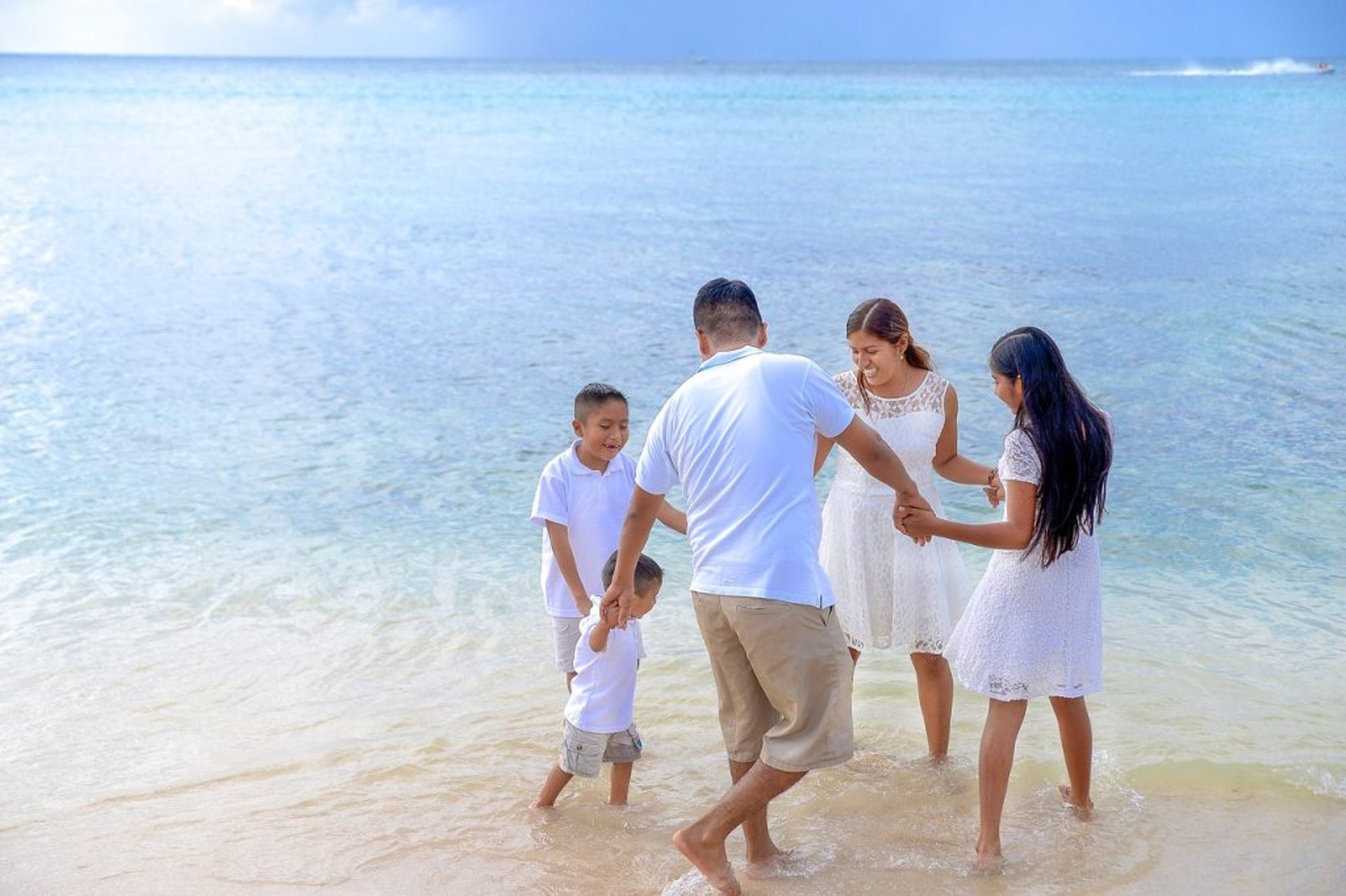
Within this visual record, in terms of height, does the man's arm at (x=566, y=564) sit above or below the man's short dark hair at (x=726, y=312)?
below

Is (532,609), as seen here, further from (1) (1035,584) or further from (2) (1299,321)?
(2) (1299,321)

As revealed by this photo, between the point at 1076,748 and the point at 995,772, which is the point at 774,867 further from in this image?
the point at 1076,748

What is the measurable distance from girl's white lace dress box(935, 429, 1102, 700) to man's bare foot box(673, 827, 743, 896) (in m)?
0.96

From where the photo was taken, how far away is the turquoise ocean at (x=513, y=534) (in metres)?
4.63

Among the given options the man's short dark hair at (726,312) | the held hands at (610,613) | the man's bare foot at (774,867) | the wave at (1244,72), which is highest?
the wave at (1244,72)

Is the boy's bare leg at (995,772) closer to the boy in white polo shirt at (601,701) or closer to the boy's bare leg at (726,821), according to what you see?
the boy's bare leg at (726,821)

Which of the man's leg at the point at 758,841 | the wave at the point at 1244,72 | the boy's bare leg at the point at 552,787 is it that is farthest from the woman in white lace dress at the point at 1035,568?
the wave at the point at 1244,72

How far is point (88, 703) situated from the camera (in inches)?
228

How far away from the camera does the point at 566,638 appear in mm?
4961

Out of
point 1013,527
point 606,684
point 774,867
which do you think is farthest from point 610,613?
point 1013,527

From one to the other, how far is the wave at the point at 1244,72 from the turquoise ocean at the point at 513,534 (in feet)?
290

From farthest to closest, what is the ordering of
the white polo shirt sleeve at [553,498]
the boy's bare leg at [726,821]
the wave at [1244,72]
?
the wave at [1244,72]
the white polo shirt sleeve at [553,498]
the boy's bare leg at [726,821]

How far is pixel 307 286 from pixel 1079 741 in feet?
45.9

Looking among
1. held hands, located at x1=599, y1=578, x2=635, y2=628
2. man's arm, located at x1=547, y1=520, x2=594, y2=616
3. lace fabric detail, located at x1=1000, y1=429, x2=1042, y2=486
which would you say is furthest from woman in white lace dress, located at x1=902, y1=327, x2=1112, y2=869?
man's arm, located at x1=547, y1=520, x2=594, y2=616
